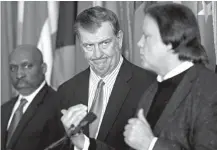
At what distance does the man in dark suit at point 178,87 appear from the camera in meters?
1.48

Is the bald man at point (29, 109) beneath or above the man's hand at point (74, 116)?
beneath

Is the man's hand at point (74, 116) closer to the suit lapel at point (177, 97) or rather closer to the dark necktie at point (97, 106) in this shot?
the suit lapel at point (177, 97)

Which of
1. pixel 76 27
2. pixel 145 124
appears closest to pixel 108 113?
pixel 76 27

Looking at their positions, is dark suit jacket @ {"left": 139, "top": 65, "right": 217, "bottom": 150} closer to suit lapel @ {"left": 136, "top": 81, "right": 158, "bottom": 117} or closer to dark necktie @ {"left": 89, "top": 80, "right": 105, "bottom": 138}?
suit lapel @ {"left": 136, "top": 81, "right": 158, "bottom": 117}

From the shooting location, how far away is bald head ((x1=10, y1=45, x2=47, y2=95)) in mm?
2838

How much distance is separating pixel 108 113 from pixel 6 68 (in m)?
1.39

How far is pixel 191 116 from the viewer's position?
1502mm

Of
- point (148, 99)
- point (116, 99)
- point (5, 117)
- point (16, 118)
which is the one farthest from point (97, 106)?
point (5, 117)

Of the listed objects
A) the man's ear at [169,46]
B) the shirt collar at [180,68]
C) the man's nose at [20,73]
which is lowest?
the man's nose at [20,73]

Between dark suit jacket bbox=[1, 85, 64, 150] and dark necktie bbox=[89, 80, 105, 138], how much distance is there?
41 cm

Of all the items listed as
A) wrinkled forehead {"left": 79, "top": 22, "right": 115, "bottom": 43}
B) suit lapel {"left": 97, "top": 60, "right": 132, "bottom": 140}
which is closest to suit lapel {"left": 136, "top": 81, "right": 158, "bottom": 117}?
suit lapel {"left": 97, "top": 60, "right": 132, "bottom": 140}

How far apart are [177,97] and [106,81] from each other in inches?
27.8

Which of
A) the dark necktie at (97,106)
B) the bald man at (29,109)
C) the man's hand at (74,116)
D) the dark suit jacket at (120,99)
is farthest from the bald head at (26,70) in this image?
the man's hand at (74,116)

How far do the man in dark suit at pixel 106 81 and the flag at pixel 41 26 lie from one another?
1.11 m
